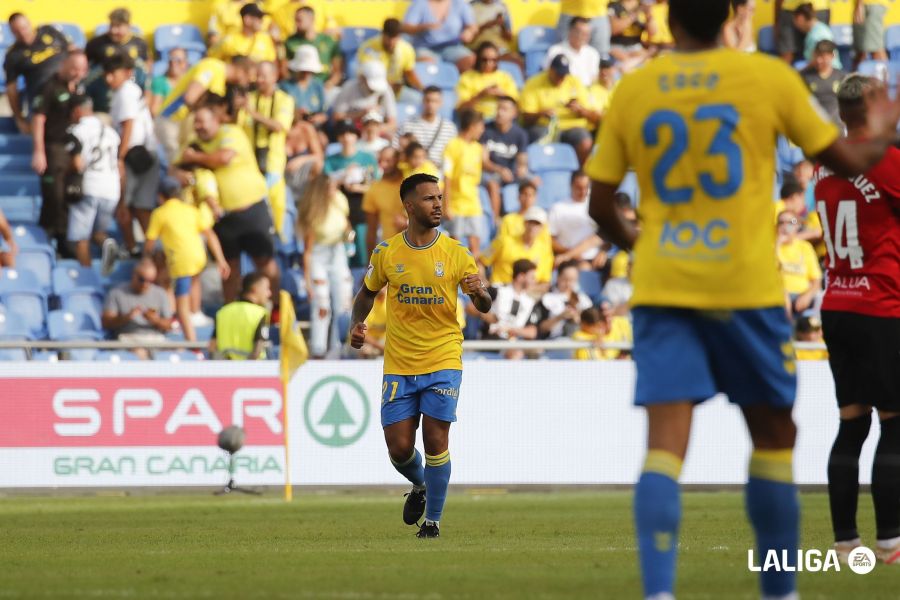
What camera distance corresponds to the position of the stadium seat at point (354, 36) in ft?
77.5

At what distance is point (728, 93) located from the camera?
593 centimetres

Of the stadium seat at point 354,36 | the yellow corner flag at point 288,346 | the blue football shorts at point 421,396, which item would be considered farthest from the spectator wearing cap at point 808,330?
the stadium seat at point 354,36

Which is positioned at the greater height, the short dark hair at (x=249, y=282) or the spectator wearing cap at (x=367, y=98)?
the spectator wearing cap at (x=367, y=98)

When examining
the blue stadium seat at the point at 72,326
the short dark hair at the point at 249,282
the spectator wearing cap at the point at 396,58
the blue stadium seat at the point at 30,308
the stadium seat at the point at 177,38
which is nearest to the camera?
the short dark hair at the point at 249,282

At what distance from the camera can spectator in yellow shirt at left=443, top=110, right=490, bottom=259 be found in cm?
2034

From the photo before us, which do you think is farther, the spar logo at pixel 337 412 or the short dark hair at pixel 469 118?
the short dark hair at pixel 469 118

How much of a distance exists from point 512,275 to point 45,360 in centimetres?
566

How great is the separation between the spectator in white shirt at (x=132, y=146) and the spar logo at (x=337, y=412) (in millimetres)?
4019

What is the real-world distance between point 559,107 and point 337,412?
6875mm

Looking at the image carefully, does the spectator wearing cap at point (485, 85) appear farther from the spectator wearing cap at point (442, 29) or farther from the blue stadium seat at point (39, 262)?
the blue stadium seat at point (39, 262)

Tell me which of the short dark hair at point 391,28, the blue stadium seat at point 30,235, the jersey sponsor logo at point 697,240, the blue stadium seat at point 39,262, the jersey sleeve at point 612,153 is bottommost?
the blue stadium seat at point 39,262

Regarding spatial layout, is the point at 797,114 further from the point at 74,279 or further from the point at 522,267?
the point at 74,279

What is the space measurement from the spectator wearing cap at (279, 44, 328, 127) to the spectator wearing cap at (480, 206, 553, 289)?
332 cm

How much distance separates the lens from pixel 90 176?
20.2 meters
